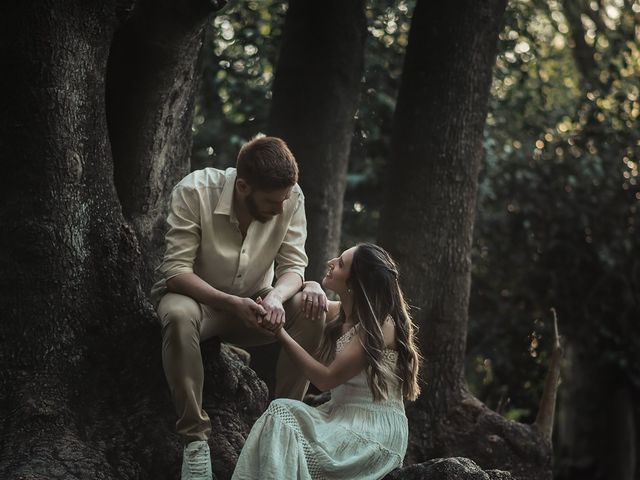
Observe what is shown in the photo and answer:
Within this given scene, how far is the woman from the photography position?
14.5 feet

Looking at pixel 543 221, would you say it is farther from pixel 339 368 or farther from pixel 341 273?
pixel 339 368

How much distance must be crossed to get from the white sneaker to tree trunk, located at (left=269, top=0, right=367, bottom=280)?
10.3 ft

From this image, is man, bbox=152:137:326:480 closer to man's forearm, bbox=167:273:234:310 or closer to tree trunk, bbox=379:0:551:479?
man's forearm, bbox=167:273:234:310

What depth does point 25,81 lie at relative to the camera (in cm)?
482

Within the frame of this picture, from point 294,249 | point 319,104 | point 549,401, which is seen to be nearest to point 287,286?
point 294,249

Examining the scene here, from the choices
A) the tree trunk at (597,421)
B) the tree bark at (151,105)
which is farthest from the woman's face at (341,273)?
the tree trunk at (597,421)

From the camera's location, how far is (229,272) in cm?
514

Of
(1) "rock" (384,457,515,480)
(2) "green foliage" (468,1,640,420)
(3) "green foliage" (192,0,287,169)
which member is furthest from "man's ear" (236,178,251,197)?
(2) "green foliage" (468,1,640,420)

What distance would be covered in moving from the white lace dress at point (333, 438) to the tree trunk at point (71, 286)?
23.2 inches

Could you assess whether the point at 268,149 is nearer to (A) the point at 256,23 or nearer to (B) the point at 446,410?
(B) the point at 446,410

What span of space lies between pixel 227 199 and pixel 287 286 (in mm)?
565

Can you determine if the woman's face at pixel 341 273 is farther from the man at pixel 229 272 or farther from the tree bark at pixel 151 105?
the tree bark at pixel 151 105

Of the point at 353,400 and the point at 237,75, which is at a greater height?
the point at 237,75

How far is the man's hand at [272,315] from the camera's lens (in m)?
4.75
